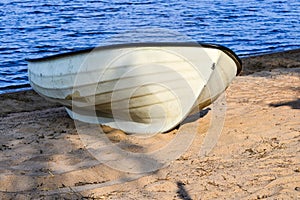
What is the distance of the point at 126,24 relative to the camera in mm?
19703

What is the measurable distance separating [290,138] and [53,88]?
8.56 ft

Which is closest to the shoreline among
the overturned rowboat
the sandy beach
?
the sandy beach

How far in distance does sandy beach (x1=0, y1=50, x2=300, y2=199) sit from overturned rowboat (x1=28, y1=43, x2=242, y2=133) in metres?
0.22

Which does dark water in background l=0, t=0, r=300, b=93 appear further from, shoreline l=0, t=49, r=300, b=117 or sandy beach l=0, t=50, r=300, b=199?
sandy beach l=0, t=50, r=300, b=199

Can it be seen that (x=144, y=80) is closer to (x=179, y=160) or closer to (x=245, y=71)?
(x=179, y=160)

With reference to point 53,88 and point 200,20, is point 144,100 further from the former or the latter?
point 200,20

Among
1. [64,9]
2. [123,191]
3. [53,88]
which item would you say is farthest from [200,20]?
[123,191]

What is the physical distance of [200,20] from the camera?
20.8m

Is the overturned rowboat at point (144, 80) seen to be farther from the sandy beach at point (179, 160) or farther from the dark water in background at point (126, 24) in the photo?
the dark water in background at point (126, 24)

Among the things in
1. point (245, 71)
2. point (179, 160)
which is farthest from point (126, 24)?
point (179, 160)

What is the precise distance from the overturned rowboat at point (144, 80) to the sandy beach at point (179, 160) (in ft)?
0.71

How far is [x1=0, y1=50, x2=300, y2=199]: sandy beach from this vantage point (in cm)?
469

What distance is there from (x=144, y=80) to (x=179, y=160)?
96 cm

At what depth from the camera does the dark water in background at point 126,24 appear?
15203 mm
